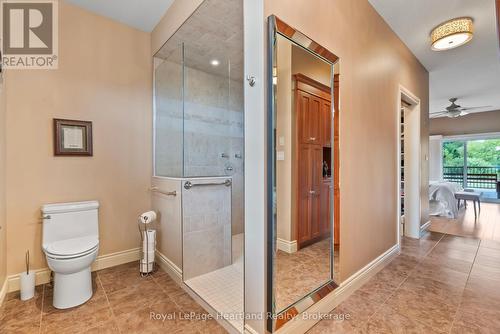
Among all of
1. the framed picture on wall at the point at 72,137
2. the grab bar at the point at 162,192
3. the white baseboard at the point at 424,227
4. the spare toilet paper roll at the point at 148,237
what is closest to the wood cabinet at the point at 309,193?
the grab bar at the point at 162,192

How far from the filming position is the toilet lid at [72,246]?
5.90 feet

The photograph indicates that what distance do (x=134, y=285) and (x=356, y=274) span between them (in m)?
2.05

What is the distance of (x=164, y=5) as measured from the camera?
2.34m

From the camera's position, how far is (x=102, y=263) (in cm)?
247

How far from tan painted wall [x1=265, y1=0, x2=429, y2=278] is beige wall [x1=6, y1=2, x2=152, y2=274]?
79.7 inches

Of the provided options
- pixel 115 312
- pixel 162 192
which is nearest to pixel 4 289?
pixel 115 312

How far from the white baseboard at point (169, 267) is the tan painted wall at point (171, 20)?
2.34m

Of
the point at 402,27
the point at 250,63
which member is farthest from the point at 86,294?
the point at 402,27

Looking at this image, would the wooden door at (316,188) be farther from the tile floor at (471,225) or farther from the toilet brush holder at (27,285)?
the tile floor at (471,225)

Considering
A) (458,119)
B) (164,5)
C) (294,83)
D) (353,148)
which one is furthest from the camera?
(458,119)

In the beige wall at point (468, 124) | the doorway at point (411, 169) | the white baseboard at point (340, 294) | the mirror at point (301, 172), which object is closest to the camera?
the mirror at point (301, 172)

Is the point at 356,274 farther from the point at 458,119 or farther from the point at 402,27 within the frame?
the point at 458,119

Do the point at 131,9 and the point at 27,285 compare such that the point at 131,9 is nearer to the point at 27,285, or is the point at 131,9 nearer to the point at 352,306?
the point at 27,285

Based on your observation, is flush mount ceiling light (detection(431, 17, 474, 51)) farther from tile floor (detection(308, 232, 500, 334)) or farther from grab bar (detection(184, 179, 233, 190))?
grab bar (detection(184, 179, 233, 190))
